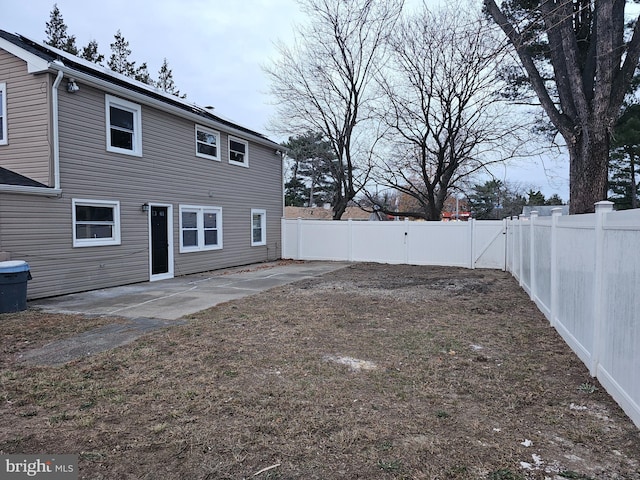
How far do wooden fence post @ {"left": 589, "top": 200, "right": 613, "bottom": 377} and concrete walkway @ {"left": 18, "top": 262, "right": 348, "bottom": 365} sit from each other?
5379 mm

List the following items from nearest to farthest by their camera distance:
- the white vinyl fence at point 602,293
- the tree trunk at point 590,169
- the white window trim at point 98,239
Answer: the white vinyl fence at point 602,293, the tree trunk at point 590,169, the white window trim at point 98,239

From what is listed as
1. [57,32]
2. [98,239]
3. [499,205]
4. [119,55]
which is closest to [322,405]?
[98,239]

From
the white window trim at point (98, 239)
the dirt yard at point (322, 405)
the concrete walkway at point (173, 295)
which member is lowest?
the concrete walkway at point (173, 295)

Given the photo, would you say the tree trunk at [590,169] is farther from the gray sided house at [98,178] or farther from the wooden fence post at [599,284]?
the gray sided house at [98,178]

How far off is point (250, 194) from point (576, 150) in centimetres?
1078

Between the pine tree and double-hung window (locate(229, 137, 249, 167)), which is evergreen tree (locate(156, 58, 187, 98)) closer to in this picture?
the pine tree

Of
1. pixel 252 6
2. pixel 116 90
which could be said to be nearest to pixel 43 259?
pixel 116 90

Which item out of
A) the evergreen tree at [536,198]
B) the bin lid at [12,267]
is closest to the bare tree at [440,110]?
the bin lid at [12,267]

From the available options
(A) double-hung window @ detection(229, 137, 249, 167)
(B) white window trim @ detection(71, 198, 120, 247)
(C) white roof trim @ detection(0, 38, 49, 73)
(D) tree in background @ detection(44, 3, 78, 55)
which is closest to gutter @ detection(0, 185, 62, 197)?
(B) white window trim @ detection(71, 198, 120, 247)

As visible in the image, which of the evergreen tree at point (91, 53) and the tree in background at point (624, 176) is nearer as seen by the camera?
the tree in background at point (624, 176)

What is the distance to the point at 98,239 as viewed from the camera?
32.0 feet

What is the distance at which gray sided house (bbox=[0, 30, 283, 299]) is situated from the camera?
8.49 meters

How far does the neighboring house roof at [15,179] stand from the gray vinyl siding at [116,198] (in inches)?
11.0

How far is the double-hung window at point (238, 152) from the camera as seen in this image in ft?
48.5
